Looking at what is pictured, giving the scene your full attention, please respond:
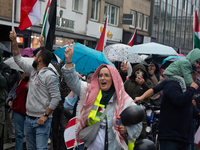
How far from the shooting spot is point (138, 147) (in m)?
3.55

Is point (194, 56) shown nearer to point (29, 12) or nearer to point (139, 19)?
point (29, 12)

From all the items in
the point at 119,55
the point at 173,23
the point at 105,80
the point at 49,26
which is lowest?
the point at 105,80

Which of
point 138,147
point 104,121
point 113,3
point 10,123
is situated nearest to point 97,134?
point 104,121

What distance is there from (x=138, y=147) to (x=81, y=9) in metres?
17.3

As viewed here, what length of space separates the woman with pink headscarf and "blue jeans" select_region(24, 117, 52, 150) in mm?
1226

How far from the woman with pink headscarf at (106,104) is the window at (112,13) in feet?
64.6

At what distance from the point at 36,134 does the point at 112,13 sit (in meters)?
20.0

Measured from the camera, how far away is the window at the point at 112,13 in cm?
2291

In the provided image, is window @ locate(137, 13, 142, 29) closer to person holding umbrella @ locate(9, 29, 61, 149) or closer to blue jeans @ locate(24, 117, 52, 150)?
person holding umbrella @ locate(9, 29, 61, 149)

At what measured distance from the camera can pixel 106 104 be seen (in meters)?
3.62

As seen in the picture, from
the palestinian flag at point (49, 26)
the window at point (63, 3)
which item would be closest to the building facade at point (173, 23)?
the window at point (63, 3)

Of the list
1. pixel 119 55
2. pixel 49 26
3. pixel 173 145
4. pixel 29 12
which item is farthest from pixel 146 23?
pixel 173 145

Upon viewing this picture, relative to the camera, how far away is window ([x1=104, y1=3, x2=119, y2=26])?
75.2 feet

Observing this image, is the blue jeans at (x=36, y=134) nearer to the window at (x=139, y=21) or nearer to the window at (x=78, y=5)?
the window at (x=78, y=5)
